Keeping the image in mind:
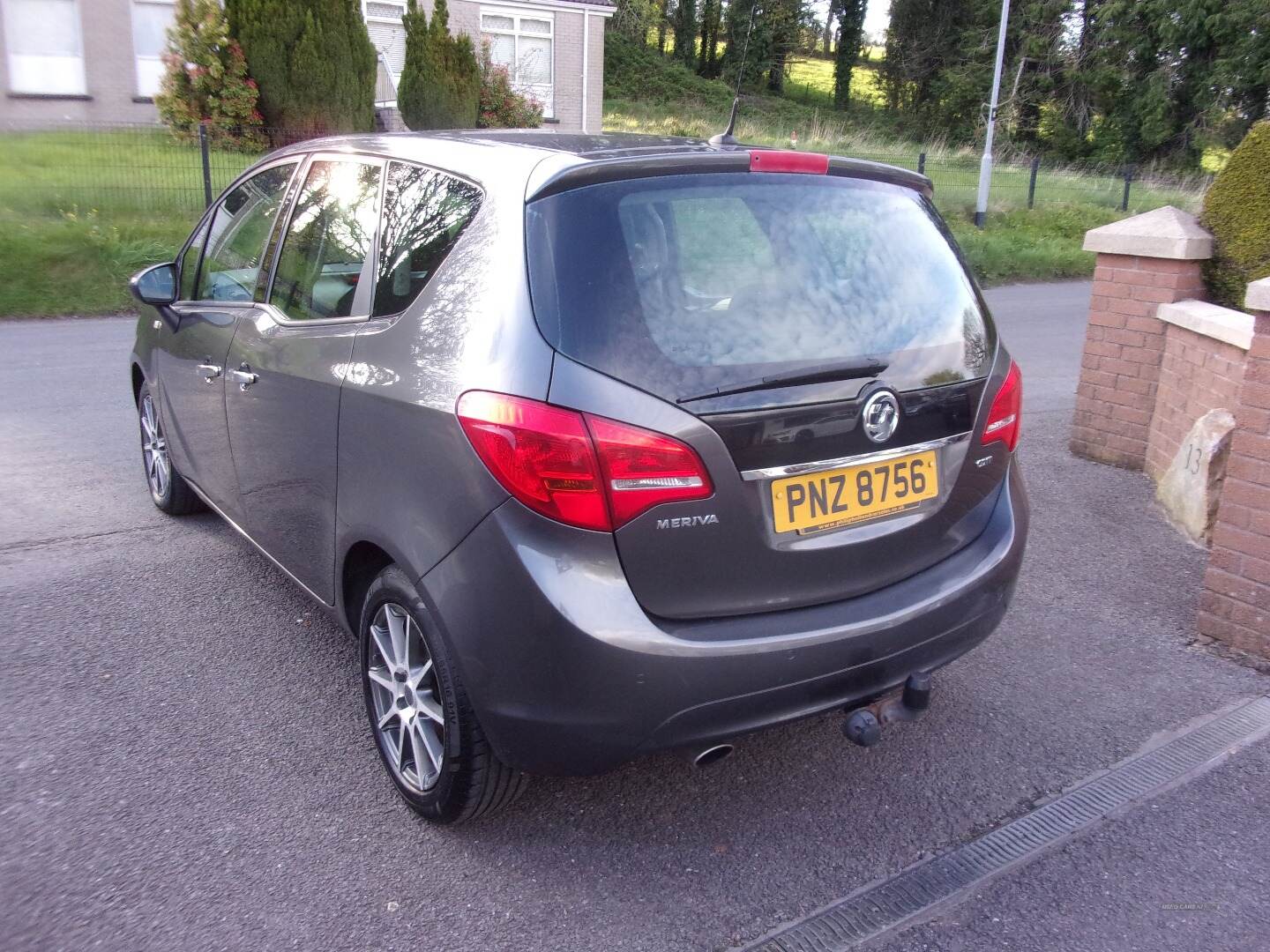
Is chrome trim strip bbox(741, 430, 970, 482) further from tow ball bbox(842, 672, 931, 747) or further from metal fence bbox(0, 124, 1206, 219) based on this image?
metal fence bbox(0, 124, 1206, 219)

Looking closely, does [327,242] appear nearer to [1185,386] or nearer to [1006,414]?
[1006,414]

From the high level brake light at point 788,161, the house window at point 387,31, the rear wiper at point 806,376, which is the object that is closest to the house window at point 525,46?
the house window at point 387,31

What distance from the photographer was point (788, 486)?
2479 mm

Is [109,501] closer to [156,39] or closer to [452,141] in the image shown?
[452,141]

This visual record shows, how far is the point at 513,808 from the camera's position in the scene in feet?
9.64

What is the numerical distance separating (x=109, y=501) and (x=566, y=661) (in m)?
3.80

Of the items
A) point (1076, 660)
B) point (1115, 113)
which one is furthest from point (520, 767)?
point (1115, 113)

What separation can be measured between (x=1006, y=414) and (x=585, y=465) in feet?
4.50

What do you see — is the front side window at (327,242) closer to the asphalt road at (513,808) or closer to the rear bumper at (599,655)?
the rear bumper at (599,655)

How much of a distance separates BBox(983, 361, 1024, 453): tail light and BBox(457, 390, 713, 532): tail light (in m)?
1.01

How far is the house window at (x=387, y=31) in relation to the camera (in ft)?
82.8

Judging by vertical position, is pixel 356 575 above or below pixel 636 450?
below

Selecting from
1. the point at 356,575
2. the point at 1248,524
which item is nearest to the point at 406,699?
the point at 356,575

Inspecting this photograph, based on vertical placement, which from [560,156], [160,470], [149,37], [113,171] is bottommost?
[160,470]
